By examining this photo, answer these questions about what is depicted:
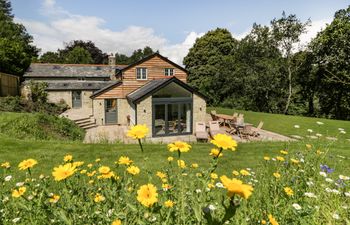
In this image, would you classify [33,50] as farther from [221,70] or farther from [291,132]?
[291,132]

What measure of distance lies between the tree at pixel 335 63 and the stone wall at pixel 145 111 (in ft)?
53.4

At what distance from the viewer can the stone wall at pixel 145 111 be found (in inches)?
591

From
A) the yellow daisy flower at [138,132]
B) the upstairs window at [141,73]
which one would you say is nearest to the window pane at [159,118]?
the upstairs window at [141,73]

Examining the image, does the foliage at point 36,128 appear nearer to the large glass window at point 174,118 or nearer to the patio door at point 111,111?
the patio door at point 111,111

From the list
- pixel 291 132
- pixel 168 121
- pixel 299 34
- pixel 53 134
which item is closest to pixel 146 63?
pixel 168 121

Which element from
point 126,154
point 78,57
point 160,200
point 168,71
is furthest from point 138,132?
point 78,57

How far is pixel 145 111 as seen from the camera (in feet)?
49.9

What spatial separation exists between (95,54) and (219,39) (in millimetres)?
34983

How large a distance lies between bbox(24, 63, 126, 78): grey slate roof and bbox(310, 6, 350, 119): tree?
24.3 m

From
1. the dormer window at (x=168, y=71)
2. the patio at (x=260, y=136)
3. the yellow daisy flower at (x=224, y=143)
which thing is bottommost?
the patio at (x=260, y=136)

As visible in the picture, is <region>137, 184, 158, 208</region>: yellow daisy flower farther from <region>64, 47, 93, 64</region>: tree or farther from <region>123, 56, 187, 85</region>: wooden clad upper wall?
<region>64, 47, 93, 64</region>: tree

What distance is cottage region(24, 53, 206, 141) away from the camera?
15.4 m

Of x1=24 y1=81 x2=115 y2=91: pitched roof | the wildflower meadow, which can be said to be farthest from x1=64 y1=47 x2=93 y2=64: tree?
the wildflower meadow

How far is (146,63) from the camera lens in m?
19.6
